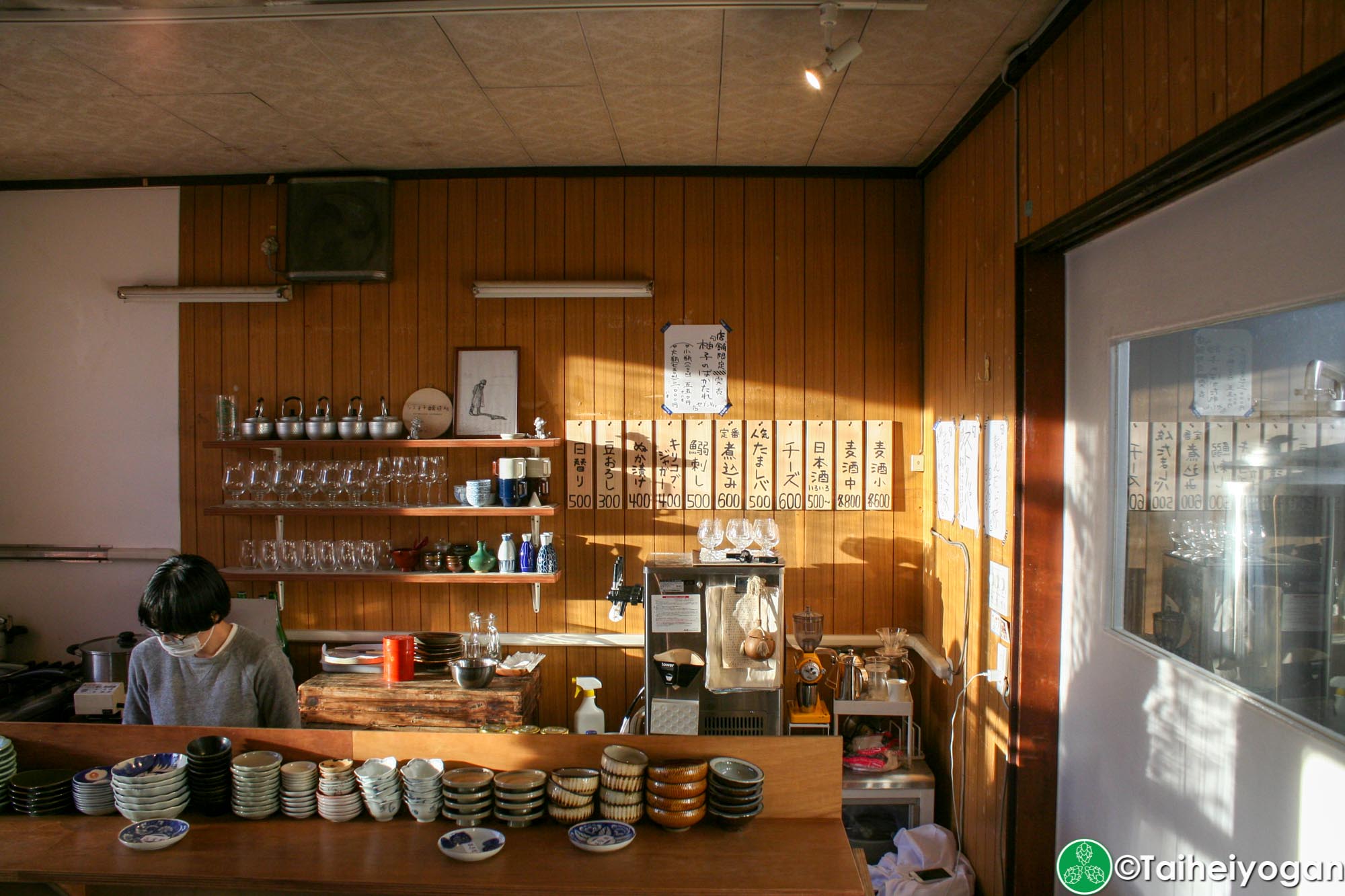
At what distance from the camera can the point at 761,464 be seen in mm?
3939

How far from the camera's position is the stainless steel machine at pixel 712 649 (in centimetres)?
326

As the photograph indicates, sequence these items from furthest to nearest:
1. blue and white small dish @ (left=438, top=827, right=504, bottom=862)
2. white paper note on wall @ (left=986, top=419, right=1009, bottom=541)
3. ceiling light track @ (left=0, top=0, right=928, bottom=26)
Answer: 1. white paper note on wall @ (left=986, top=419, right=1009, bottom=541)
2. ceiling light track @ (left=0, top=0, right=928, bottom=26)
3. blue and white small dish @ (left=438, top=827, right=504, bottom=862)

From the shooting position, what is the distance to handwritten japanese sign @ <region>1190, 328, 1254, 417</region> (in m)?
1.83

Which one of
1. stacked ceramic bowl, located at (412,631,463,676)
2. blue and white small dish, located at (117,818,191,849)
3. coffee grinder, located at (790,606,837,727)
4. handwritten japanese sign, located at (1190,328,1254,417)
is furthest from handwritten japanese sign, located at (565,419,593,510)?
handwritten japanese sign, located at (1190,328,1254,417)

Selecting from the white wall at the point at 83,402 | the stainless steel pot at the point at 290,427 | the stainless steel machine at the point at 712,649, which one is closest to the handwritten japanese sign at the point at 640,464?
the stainless steel machine at the point at 712,649

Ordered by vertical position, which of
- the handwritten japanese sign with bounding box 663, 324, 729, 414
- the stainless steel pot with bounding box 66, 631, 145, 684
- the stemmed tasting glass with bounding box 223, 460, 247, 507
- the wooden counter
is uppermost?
the handwritten japanese sign with bounding box 663, 324, 729, 414

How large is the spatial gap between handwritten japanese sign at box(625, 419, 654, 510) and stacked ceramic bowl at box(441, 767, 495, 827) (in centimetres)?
211

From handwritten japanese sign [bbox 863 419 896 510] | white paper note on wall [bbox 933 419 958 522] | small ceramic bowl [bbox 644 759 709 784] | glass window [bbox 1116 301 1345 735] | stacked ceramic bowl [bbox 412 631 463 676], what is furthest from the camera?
handwritten japanese sign [bbox 863 419 896 510]

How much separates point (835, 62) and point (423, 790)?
221cm

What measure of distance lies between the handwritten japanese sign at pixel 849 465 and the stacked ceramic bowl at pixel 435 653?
1.88 m

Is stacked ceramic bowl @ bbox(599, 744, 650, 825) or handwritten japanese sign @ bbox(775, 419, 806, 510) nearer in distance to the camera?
stacked ceramic bowl @ bbox(599, 744, 650, 825)

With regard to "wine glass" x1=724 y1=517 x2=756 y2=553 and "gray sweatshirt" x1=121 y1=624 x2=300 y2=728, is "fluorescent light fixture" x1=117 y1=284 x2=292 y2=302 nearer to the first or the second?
"gray sweatshirt" x1=121 y1=624 x2=300 y2=728

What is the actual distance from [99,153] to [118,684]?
235 centimetres

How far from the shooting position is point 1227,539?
1.91m
